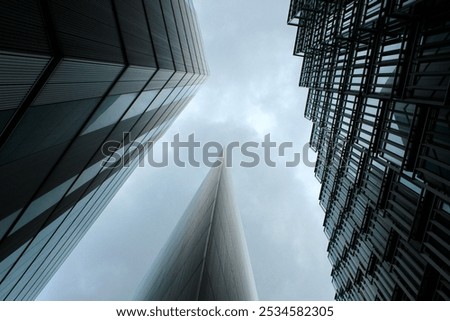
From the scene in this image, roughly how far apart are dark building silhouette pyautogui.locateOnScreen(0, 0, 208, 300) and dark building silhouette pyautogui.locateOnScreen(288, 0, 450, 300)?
45.3 ft

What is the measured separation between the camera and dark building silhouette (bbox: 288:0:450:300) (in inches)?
569

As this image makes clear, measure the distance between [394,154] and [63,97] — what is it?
18395 millimetres

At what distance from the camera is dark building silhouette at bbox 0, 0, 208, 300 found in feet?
22.6

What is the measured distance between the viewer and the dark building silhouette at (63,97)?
272 inches

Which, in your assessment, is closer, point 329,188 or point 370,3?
point 370,3

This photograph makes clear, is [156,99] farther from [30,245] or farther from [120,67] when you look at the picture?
[30,245]

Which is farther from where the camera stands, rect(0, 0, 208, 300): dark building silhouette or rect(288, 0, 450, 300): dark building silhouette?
rect(288, 0, 450, 300): dark building silhouette

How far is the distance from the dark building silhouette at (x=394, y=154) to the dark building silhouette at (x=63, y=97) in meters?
13.8

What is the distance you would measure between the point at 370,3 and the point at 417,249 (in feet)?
65.0

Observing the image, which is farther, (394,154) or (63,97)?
(394,154)

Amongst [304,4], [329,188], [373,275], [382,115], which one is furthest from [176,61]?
[304,4]

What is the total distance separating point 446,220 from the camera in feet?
45.9

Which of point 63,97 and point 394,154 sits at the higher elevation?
point 63,97

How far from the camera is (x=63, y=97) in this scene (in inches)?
340
